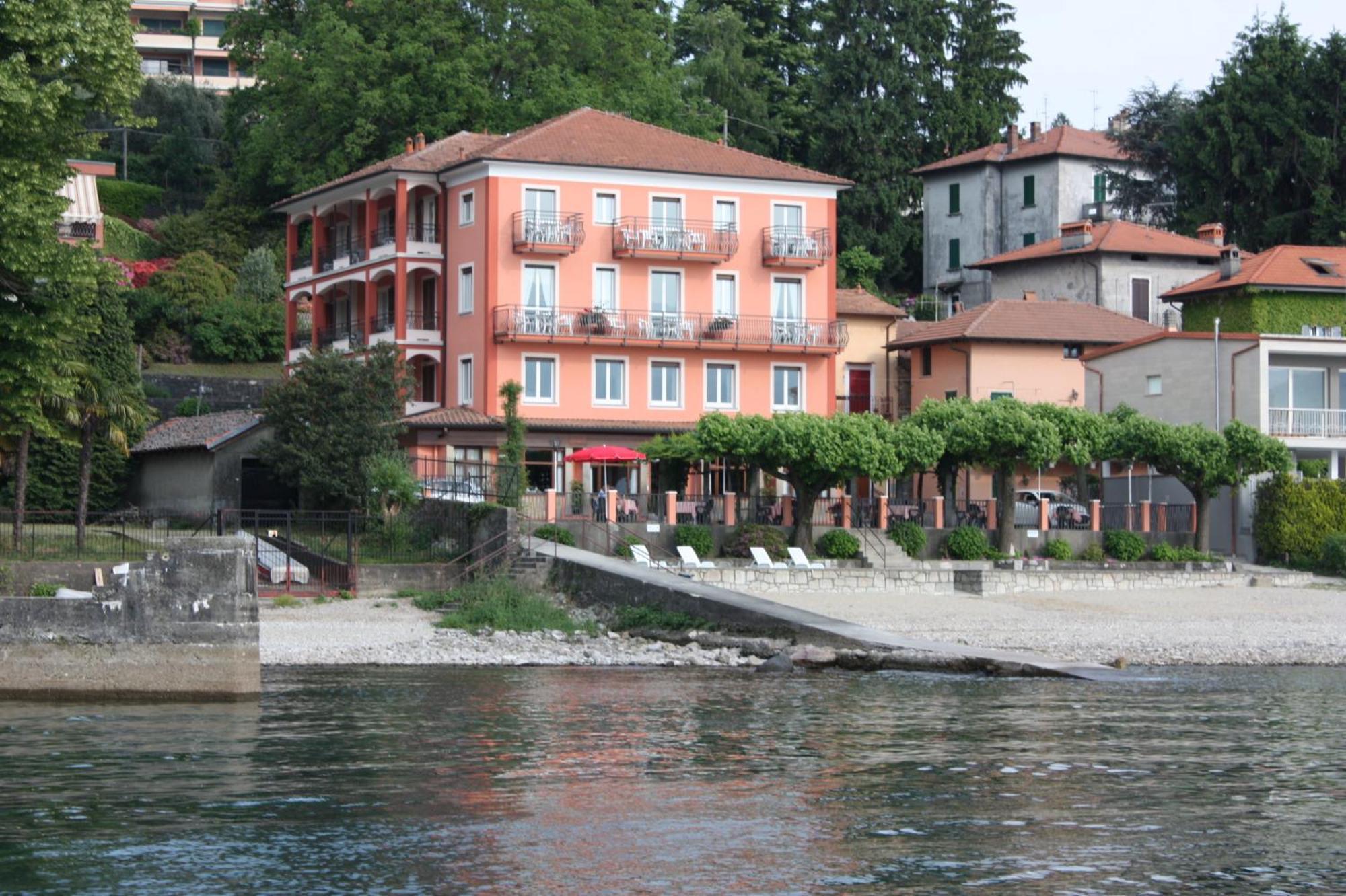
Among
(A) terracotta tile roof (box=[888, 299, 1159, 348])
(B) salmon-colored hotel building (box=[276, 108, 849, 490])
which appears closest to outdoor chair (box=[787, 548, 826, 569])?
(B) salmon-colored hotel building (box=[276, 108, 849, 490])

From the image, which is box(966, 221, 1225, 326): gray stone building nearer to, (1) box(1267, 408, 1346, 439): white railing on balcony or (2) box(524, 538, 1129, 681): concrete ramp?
(1) box(1267, 408, 1346, 439): white railing on balcony

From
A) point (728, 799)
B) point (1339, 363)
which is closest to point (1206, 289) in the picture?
point (1339, 363)

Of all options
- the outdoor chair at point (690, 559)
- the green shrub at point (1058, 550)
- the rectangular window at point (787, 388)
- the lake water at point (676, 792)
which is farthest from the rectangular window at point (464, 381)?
the lake water at point (676, 792)

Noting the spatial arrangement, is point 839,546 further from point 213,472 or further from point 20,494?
point 20,494

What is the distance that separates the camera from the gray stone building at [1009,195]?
3344 inches

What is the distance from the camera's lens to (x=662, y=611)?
38.4 metres

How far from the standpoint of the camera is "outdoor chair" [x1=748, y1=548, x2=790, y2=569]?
47.7 m

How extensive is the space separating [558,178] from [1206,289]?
71.1ft

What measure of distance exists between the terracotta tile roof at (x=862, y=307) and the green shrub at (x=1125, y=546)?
754 inches

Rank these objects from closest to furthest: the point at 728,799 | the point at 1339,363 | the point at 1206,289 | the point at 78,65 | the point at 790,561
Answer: the point at 728,799
the point at 78,65
the point at 790,561
the point at 1339,363
the point at 1206,289

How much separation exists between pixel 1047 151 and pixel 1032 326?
729 inches

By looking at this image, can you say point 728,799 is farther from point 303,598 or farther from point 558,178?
point 558,178

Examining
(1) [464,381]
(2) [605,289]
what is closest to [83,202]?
(1) [464,381]

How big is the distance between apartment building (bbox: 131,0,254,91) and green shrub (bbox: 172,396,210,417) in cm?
5995
